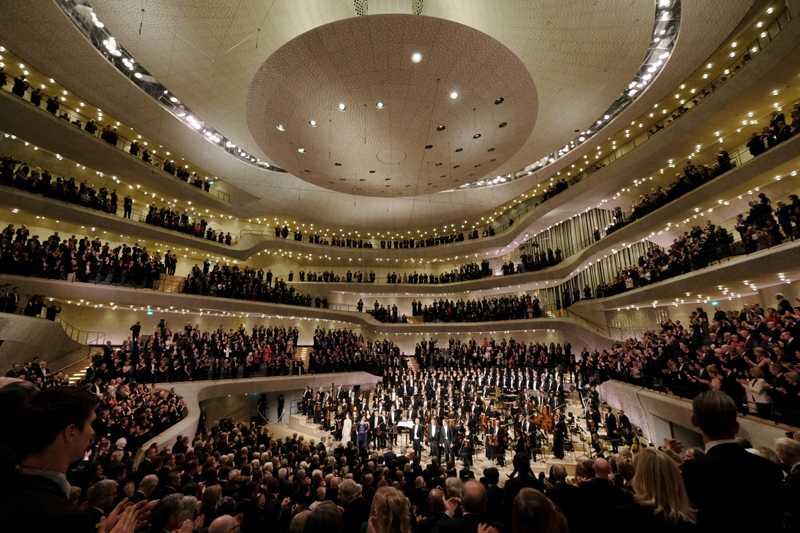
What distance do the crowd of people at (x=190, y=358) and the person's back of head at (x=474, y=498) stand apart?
12456mm

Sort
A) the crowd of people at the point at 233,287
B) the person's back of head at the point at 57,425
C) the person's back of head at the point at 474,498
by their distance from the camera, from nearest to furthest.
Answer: the person's back of head at the point at 57,425 < the person's back of head at the point at 474,498 < the crowd of people at the point at 233,287

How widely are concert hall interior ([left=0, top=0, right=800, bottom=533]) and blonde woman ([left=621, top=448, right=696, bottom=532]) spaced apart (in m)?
0.02

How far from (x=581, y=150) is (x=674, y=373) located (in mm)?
11314

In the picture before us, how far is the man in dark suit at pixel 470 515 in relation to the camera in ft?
8.14

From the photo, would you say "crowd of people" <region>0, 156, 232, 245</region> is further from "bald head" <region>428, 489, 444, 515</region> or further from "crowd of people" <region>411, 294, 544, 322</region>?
"bald head" <region>428, 489, 444, 515</region>

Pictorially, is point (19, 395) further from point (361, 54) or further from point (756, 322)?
point (756, 322)

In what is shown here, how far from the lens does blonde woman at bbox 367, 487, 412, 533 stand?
6.51 feet

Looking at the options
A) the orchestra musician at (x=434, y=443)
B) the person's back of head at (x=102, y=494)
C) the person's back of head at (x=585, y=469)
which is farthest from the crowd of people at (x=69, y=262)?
the person's back of head at (x=585, y=469)

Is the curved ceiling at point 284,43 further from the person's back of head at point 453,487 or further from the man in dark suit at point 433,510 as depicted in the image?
the man in dark suit at point 433,510

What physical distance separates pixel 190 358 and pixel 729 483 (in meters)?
15.8

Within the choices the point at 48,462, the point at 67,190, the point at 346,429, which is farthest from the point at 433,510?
the point at 67,190

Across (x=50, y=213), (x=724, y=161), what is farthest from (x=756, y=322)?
(x=50, y=213)

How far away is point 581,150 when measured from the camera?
17.3 m

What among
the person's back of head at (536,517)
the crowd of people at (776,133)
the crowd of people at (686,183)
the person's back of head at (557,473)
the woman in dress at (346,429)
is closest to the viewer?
the person's back of head at (536,517)
